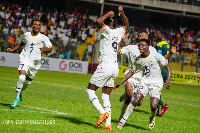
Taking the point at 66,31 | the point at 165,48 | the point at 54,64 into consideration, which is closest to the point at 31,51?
the point at 165,48

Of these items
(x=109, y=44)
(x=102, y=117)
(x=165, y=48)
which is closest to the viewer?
(x=102, y=117)

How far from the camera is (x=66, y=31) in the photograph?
38.5 metres

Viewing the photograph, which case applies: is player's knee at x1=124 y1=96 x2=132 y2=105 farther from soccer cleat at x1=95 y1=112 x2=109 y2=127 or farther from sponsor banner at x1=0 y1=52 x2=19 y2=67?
sponsor banner at x1=0 y1=52 x2=19 y2=67

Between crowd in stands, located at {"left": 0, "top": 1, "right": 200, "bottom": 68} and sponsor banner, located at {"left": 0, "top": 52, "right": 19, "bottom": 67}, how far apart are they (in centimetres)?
58

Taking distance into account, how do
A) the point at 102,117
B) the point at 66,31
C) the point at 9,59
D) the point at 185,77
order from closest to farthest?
the point at 102,117
the point at 9,59
the point at 185,77
the point at 66,31

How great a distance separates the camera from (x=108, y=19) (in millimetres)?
9125

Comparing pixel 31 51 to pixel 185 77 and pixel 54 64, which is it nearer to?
pixel 54 64

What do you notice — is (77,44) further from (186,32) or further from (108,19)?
(108,19)

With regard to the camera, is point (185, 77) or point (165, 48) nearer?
point (165, 48)

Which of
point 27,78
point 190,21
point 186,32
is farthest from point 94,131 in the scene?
point 190,21

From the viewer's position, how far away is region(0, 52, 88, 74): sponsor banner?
31.8m

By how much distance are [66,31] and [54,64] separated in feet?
19.5

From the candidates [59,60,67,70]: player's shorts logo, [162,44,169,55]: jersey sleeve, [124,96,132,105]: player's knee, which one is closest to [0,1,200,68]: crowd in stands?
[59,60,67,70]: player's shorts logo

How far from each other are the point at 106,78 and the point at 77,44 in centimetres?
2513
